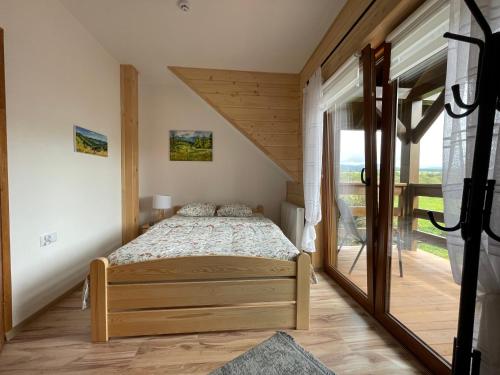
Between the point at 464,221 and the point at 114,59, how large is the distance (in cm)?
366

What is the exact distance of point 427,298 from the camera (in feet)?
5.15

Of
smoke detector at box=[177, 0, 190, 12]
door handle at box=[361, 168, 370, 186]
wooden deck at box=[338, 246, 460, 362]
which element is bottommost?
wooden deck at box=[338, 246, 460, 362]

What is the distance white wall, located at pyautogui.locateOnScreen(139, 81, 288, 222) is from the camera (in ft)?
11.3

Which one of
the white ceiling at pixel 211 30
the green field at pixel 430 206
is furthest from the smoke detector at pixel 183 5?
the green field at pixel 430 206

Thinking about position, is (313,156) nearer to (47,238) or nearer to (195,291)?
(195,291)

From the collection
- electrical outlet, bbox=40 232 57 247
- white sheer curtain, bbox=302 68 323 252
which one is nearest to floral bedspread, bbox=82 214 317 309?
white sheer curtain, bbox=302 68 323 252

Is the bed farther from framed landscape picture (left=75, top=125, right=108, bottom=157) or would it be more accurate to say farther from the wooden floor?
framed landscape picture (left=75, top=125, right=108, bottom=157)

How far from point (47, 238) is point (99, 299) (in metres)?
0.85

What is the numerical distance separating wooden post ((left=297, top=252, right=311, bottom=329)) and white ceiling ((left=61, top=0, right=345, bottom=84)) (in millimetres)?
2095

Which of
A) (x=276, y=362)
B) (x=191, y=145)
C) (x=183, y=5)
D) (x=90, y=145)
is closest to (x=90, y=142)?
(x=90, y=145)

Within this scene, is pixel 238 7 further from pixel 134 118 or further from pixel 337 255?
pixel 337 255

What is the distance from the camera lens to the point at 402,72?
1495mm

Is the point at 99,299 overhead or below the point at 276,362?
overhead

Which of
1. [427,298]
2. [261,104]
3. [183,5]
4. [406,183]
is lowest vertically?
[427,298]
